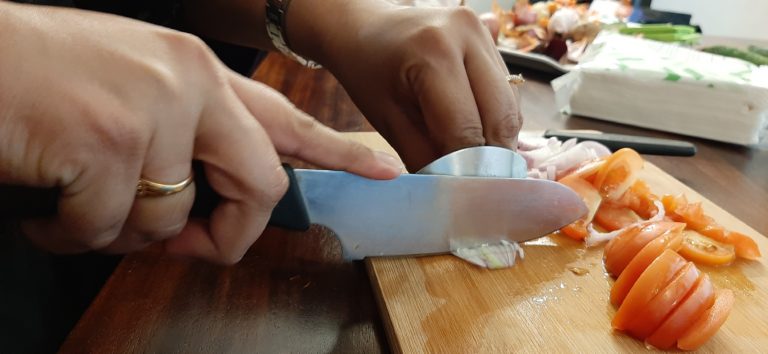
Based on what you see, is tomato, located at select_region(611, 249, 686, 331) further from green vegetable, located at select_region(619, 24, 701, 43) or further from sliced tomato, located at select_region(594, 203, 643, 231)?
green vegetable, located at select_region(619, 24, 701, 43)

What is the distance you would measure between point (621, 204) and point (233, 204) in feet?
2.92

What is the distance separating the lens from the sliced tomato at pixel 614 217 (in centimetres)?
116

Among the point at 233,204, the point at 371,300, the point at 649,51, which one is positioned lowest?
the point at 371,300

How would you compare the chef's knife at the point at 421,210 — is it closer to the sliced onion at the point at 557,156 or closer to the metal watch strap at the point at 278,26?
the sliced onion at the point at 557,156

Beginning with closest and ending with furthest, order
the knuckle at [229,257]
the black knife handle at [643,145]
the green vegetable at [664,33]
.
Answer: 1. the knuckle at [229,257]
2. the black knife handle at [643,145]
3. the green vegetable at [664,33]

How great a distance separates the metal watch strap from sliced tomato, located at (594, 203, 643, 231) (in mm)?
736

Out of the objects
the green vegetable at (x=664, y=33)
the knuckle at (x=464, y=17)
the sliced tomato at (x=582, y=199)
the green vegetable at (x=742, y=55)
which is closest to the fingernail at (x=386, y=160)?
the knuckle at (x=464, y=17)

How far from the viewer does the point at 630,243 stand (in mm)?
1006

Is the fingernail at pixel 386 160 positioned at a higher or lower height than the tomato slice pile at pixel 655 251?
higher

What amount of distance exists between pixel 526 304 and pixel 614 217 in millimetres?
375

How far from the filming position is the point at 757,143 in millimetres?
1732

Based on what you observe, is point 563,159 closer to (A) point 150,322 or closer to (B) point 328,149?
(B) point 328,149

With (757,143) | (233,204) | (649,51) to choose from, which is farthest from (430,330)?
(649,51)

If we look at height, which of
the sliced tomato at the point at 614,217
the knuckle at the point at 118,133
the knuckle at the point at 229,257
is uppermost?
the knuckle at the point at 118,133
